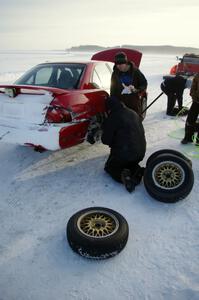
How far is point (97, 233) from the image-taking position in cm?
325

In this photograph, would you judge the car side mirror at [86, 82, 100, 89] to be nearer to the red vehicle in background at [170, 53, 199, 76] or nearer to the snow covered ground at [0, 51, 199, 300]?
the snow covered ground at [0, 51, 199, 300]

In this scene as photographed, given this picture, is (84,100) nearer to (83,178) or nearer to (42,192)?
(83,178)

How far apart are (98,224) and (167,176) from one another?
1.31 meters

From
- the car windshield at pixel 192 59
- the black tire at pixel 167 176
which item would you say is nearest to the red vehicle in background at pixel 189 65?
the car windshield at pixel 192 59

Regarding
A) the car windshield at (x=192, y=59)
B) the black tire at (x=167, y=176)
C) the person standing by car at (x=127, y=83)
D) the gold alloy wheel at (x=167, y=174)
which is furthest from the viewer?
the car windshield at (x=192, y=59)

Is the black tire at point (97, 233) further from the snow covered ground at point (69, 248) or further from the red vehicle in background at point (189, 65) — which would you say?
the red vehicle in background at point (189, 65)

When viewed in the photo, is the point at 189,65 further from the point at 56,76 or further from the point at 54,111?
the point at 54,111

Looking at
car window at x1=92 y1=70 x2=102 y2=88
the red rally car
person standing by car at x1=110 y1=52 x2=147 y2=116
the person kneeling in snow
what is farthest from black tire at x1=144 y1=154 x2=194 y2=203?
car window at x1=92 y1=70 x2=102 y2=88

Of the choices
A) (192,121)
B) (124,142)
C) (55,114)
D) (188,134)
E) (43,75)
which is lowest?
(188,134)

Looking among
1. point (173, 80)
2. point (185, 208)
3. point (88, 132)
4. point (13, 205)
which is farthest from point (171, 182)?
point (173, 80)

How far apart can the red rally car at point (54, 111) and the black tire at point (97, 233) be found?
4.29 ft

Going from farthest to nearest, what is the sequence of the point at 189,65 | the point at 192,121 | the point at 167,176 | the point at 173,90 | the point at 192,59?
the point at 192,59, the point at 189,65, the point at 173,90, the point at 192,121, the point at 167,176

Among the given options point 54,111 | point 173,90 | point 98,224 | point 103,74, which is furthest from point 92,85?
point 173,90

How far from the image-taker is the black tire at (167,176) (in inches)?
156
